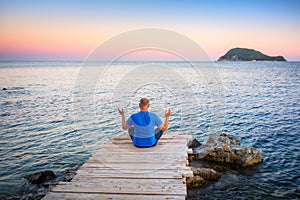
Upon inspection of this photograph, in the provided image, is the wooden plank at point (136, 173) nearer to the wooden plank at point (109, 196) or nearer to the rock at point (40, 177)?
the wooden plank at point (109, 196)

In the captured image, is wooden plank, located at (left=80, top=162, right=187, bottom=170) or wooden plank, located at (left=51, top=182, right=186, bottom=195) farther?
wooden plank, located at (left=80, top=162, right=187, bottom=170)

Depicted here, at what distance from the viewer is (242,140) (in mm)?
14086

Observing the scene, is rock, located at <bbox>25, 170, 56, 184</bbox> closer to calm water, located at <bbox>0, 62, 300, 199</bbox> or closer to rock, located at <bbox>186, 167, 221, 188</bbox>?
calm water, located at <bbox>0, 62, 300, 199</bbox>

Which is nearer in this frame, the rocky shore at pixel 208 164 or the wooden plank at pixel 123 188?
the wooden plank at pixel 123 188

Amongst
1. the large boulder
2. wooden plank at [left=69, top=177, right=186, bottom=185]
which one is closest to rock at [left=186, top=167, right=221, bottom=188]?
the large boulder

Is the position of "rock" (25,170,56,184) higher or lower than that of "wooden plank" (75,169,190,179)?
lower

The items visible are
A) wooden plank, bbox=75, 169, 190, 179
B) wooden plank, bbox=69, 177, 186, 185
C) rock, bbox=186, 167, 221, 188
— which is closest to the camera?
wooden plank, bbox=69, 177, 186, 185

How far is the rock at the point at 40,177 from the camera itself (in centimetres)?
951

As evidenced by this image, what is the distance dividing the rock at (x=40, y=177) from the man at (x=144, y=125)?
455cm

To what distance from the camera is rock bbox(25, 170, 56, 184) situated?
9511 millimetres

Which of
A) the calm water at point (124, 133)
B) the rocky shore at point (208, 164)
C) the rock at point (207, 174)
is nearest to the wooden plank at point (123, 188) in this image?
the calm water at point (124, 133)

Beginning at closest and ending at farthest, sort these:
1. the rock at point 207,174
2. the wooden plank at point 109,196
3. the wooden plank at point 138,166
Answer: the wooden plank at point 109,196 → the wooden plank at point 138,166 → the rock at point 207,174

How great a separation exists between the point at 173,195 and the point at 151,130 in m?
2.63

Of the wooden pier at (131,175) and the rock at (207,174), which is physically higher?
the wooden pier at (131,175)
